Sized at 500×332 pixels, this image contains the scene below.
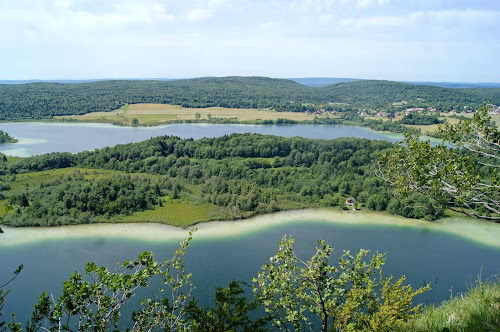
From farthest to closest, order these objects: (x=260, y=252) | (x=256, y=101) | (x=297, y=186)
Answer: (x=256, y=101)
(x=297, y=186)
(x=260, y=252)

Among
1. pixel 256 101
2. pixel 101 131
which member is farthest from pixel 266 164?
pixel 256 101

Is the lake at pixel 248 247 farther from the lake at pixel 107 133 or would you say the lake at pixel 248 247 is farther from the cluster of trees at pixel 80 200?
the lake at pixel 107 133

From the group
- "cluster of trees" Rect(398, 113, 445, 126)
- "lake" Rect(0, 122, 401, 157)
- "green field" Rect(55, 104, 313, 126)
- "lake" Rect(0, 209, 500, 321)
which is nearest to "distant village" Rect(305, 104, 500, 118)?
"green field" Rect(55, 104, 313, 126)

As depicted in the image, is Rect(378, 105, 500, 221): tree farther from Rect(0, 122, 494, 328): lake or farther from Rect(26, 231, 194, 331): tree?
Rect(0, 122, 494, 328): lake

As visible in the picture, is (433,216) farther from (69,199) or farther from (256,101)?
(256,101)

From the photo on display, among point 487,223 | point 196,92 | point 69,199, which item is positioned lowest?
point 487,223

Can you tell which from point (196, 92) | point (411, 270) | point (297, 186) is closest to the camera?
point (411, 270)

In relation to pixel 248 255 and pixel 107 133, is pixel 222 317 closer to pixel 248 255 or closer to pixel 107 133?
pixel 248 255
